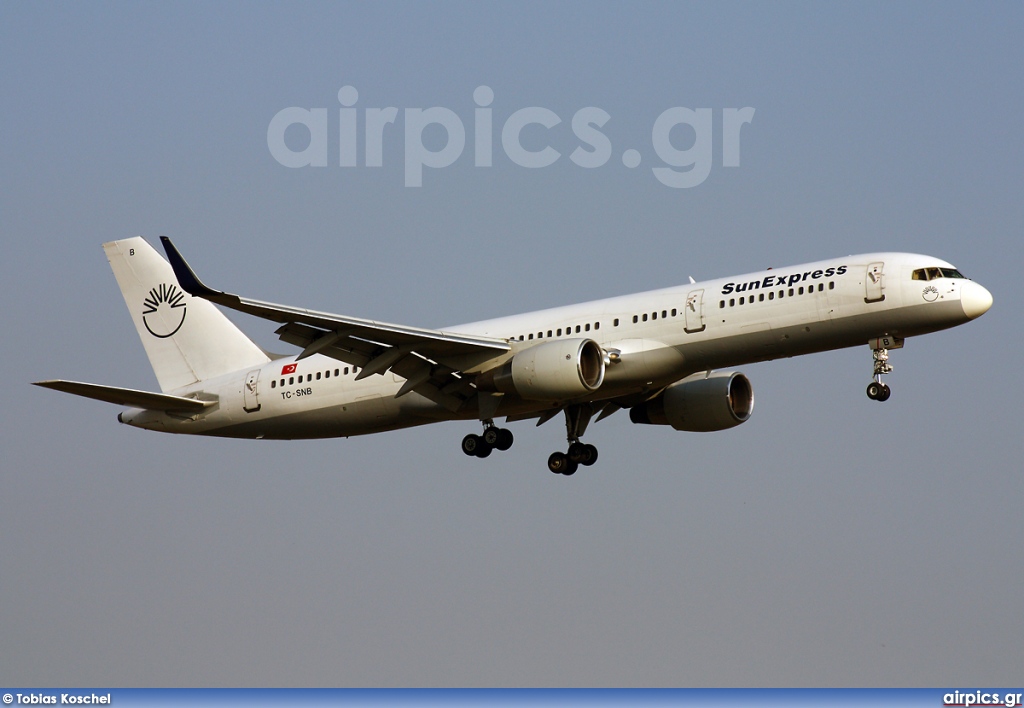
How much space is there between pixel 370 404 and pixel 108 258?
13.3 m

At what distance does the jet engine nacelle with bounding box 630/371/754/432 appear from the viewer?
145ft

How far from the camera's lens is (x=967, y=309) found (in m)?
36.8

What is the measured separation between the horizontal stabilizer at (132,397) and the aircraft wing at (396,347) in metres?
5.73

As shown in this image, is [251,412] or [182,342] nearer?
[251,412]

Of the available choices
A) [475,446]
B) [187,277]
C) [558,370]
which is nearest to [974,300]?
[558,370]

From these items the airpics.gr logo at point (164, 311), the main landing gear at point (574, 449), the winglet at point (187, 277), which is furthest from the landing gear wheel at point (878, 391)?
the airpics.gr logo at point (164, 311)

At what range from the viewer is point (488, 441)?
141 ft

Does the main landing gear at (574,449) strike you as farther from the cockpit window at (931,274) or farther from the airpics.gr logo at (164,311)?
the airpics.gr logo at (164,311)

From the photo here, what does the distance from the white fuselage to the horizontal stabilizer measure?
3828mm

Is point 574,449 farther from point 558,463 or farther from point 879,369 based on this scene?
point 879,369

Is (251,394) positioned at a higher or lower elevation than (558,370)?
higher

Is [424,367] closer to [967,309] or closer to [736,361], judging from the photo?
[736,361]

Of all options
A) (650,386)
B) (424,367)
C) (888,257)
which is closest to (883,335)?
(888,257)

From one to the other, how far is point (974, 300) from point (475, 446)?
14803mm
